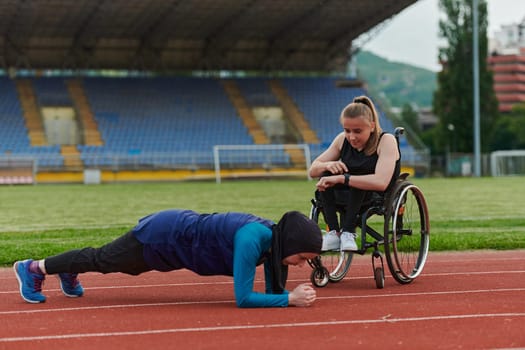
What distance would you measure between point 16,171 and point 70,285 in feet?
99.1

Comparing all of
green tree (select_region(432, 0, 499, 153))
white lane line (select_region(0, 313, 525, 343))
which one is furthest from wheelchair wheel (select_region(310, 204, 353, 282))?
green tree (select_region(432, 0, 499, 153))

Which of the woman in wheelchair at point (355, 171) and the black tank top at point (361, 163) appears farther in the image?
the black tank top at point (361, 163)

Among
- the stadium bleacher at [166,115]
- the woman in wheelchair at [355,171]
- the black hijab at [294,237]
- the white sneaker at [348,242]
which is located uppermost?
the stadium bleacher at [166,115]

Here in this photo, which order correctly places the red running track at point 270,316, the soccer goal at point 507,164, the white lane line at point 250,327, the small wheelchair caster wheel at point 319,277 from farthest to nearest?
the soccer goal at point 507,164 → the small wheelchair caster wheel at point 319,277 → the white lane line at point 250,327 → the red running track at point 270,316

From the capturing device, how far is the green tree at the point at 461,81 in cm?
4766

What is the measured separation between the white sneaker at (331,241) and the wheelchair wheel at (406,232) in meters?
0.36

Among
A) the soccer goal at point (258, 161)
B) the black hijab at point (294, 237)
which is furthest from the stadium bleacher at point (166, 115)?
the black hijab at point (294, 237)

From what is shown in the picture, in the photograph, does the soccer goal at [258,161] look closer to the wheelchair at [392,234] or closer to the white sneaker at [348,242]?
the wheelchair at [392,234]

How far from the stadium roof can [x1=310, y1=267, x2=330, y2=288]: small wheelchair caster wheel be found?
29712 millimetres

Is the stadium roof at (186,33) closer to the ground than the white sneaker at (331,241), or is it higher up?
Result: higher up

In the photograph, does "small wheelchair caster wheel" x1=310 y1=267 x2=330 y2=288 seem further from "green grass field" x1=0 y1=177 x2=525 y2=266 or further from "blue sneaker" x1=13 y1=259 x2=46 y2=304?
"green grass field" x1=0 y1=177 x2=525 y2=266

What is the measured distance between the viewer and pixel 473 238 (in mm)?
10789

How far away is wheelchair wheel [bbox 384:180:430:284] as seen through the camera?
21.3ft

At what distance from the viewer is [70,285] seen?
6.18 m
